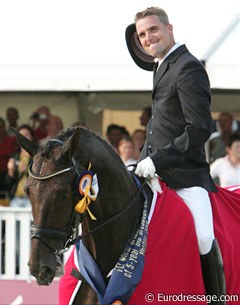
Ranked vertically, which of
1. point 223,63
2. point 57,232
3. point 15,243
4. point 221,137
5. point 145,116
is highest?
point 223,63

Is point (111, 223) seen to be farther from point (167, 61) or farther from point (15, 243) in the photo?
point (15, 243)

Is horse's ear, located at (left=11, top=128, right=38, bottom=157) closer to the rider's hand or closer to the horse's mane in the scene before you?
the horse's mane

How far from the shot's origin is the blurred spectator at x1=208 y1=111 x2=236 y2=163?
10352 millimetres

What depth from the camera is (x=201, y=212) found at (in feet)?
16.2

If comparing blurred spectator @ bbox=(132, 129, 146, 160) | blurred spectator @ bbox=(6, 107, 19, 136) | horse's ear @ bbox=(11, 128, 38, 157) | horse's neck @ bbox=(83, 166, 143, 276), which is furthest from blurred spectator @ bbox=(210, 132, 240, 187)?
horse's ear @ bbox=(11, 128, 38, 157)

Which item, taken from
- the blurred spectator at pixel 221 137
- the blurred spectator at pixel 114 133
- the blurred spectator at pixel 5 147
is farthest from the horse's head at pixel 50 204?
the blurred spectator at pixel 221 137

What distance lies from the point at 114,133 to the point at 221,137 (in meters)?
1.42

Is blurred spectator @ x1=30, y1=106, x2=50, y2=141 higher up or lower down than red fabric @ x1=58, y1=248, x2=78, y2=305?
higher up

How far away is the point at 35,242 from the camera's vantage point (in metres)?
4.27

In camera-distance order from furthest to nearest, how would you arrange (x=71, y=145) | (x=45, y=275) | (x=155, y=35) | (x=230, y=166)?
(x=230, y=166)
(x=155, y=35)
(x=71, y=145)
(x=45, y=275)

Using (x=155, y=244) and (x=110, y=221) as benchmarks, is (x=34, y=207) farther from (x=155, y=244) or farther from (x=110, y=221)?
(x=155, y=244)

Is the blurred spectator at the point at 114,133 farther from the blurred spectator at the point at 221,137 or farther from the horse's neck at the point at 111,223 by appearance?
the horse's neck at the point at 111,223

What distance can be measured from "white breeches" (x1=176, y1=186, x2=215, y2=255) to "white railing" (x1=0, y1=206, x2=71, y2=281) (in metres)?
3.55

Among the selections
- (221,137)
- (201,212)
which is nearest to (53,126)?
(221,137)
